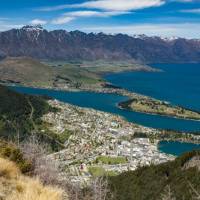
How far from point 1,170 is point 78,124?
6004 inches

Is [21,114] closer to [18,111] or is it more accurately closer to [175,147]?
[18,111]

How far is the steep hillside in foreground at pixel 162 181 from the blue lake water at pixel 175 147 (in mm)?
72381

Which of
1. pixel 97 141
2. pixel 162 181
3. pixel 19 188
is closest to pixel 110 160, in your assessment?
pixel 97 141

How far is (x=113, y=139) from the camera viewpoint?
14525cm

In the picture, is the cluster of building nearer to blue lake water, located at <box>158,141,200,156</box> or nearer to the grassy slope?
blue lake water, located at <box>158,141,200,156</box>

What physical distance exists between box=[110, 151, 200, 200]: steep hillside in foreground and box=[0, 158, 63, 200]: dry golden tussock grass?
90.8ft

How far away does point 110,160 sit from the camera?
4537 inches

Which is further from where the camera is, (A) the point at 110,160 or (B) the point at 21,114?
(B) the point at 21,114

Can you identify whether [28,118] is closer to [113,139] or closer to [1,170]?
[113,139]

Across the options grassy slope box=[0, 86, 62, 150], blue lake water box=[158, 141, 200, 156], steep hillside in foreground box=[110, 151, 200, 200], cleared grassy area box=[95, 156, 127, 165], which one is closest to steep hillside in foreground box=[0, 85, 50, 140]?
grassy slope box=[0, 86, 62, 150]

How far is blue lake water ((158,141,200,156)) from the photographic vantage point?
447 ft

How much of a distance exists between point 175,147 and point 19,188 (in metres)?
134

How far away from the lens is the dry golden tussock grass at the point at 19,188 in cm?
1156

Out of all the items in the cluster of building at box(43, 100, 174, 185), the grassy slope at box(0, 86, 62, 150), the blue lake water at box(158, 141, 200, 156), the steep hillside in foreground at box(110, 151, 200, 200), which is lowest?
the blue lake water at box(158, 141, 200, 156)
